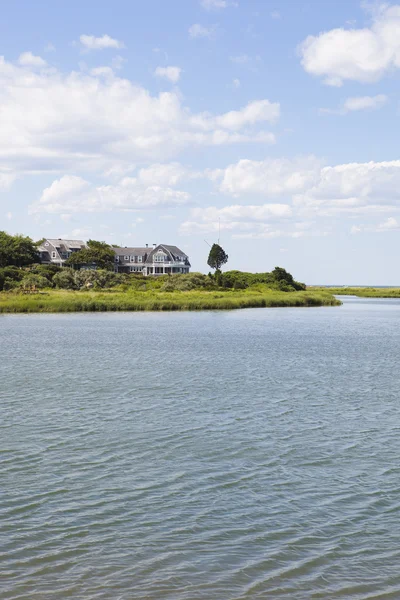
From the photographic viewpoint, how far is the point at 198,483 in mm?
13422

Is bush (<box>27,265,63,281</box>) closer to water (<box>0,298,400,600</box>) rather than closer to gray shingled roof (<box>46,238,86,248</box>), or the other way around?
gray shingled roof (<box>46,238,86,248</box>)

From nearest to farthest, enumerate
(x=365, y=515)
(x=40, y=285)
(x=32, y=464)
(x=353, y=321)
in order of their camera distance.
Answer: (x=365, y=515)
(x=32, y=464)
(x=353, y=321)
(x=40, y=285)

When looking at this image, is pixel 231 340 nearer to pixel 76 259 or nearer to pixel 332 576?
pixel 332 576

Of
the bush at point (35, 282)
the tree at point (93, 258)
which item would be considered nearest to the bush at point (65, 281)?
the bush at point (35, 282)

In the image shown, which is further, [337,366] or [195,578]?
[337,366]

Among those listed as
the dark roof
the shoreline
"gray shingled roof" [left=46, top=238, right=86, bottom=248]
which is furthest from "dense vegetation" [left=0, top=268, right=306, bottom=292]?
"gray shingled roof" [left=46, top=238, right=86, bottom=248]

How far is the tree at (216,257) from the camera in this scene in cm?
14125

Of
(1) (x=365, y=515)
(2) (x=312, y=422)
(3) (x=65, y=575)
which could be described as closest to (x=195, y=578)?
(3) (x=65, y=575)

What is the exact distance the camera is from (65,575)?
912cm

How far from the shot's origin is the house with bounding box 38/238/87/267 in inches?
5512

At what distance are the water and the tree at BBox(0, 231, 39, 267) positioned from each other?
299 feet

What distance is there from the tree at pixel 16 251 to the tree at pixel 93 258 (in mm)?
7655

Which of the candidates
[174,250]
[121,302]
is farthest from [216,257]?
[121,302]

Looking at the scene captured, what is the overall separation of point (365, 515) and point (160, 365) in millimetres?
21209
